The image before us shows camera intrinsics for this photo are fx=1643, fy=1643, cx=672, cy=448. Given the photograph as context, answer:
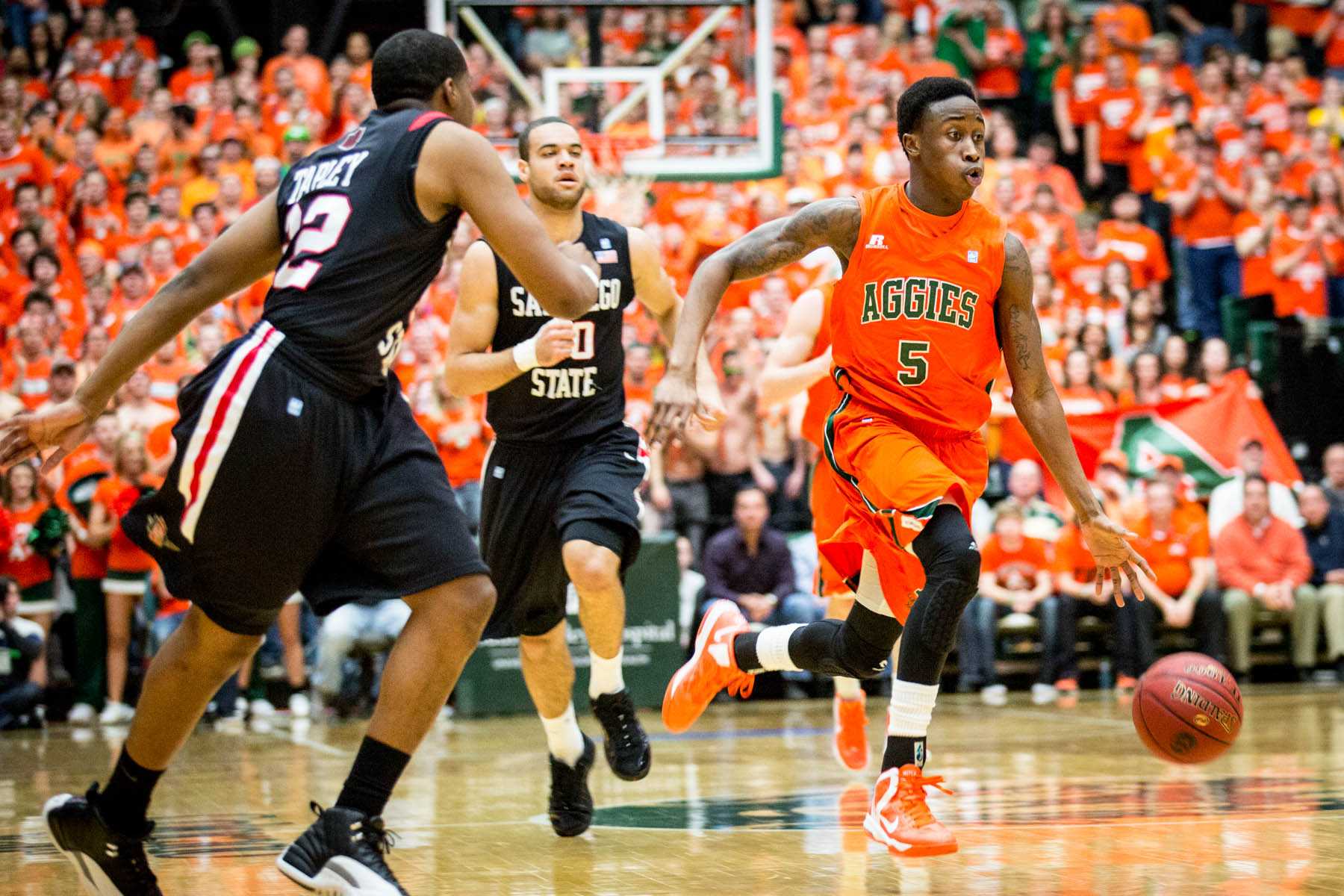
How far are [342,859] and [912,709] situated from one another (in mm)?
1879

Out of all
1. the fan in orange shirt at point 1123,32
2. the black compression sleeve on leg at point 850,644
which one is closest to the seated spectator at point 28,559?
→ the black compression sleeve on leg at point 850,644

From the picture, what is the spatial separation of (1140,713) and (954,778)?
1554 mm

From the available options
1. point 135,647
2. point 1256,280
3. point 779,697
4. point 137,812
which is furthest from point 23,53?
point 137,812

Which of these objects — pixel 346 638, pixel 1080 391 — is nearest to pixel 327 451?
A: pixel 346 638

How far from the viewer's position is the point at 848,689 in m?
7.06

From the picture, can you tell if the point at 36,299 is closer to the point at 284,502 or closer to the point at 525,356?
the point at 525,356

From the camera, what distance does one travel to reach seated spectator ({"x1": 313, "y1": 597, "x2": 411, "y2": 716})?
10.4 meters

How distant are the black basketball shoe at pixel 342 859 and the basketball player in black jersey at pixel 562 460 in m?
1.81

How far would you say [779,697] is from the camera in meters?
11.5

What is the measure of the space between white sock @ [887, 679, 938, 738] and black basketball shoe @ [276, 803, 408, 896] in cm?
172

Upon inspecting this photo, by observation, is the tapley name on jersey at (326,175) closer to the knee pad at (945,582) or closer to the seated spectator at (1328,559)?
the knee pad at (945,582)

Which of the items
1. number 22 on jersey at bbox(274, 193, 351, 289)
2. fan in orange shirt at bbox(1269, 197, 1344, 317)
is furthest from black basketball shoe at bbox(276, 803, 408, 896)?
fan in orange shirt at bbox(1269, 197, 1344, 317)

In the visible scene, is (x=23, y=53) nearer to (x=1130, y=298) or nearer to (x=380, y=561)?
(x=1130, y=298)

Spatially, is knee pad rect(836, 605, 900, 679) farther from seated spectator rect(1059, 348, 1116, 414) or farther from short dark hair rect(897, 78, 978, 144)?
seated spectator rect(1059, 348, 1116, 414)
